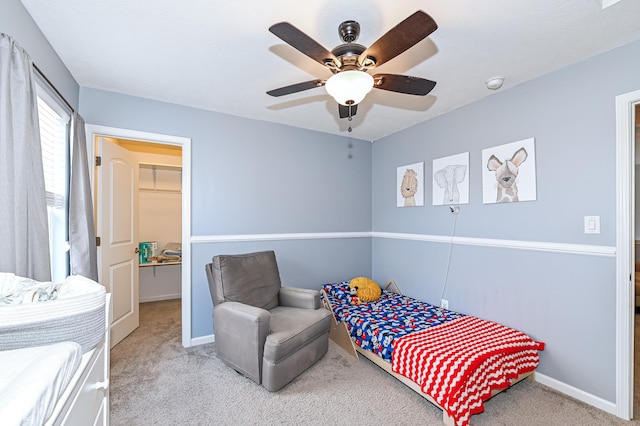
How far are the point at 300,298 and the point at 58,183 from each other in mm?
2147

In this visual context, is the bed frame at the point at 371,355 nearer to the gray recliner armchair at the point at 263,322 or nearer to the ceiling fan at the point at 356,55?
the gray recliner armchair at the point at 263,322

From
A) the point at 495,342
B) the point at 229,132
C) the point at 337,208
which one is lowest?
the point at 495,342

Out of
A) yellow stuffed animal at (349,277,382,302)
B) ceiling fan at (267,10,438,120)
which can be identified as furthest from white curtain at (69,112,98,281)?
yellow stuffed animal at (349,277,382,302)

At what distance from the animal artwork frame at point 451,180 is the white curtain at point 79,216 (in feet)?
10.4

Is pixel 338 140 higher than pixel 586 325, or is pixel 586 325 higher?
pixel 338 140

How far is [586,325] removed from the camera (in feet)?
6.92

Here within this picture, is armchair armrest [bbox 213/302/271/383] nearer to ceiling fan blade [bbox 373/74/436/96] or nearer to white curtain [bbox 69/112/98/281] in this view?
white curtain [bbox 69/112/98/281]

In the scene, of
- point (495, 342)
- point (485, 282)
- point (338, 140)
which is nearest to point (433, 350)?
point (495, 342)

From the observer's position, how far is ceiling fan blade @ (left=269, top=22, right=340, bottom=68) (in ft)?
4.32

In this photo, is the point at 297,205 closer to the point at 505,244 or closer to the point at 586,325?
the point at 505,244

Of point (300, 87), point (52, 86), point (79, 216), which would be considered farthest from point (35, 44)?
point (300, 87)

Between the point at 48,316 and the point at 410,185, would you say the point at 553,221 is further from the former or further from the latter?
the point at 48,316

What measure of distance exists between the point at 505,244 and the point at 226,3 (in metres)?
2.69

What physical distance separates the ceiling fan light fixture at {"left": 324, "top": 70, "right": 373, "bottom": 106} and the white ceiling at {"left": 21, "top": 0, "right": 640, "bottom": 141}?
379 millimetres
